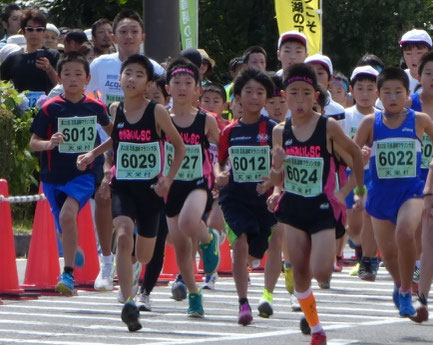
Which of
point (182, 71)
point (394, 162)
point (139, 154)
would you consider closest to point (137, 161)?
point (139, 154)

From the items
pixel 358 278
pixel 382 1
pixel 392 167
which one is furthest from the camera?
pixel 382 1

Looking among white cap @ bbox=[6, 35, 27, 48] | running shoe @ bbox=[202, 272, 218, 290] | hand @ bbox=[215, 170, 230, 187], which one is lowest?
running shoe @ bbox=[202, 272, 218, 290]

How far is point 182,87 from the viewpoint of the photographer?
11531mm

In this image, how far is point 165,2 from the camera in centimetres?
1608

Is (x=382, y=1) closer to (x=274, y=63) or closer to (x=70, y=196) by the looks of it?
(x=274, y=63)

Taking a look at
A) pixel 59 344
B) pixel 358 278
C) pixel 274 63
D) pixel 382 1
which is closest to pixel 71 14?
pixel 274 63

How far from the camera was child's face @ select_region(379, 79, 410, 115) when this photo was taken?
10.9 meters

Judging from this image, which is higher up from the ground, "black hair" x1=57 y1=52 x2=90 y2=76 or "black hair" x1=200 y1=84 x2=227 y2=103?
"black hair" x1=57 y1=52 x2=90 y2=76

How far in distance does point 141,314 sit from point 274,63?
16.3 m

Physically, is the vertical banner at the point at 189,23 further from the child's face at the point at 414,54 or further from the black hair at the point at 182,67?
the black hair at the point at 182,67

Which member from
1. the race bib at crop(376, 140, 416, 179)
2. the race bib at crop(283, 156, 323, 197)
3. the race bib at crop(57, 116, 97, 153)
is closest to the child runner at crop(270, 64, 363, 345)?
the race bib at crop(283, 156, 323, 197)

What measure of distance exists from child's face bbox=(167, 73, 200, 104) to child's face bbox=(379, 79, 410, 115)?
1.53 meters

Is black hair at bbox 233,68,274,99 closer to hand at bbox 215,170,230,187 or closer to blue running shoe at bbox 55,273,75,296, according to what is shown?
hand at bbox 215,170,230,187

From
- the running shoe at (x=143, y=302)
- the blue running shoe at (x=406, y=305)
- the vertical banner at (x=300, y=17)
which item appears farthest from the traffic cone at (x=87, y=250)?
the vertical banner at (x=300, y=17)
